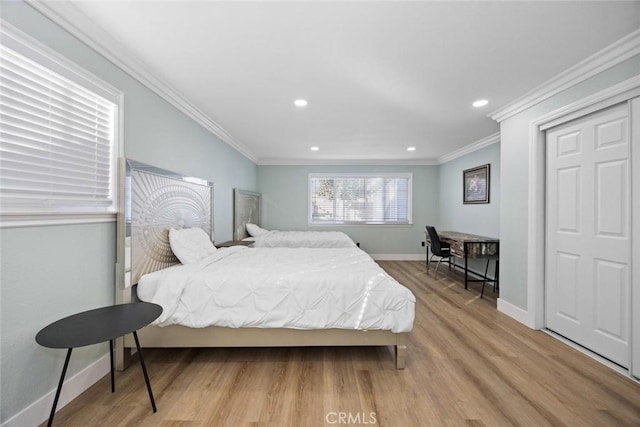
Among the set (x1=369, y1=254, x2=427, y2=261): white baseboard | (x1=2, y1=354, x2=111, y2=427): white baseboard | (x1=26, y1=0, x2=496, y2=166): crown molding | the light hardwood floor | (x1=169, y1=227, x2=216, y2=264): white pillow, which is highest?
(x1=26, y1=0, x2=496, y2=166): crown molding

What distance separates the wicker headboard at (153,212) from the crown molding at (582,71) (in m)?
3.62

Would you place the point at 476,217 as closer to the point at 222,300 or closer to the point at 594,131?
the point at 594,131

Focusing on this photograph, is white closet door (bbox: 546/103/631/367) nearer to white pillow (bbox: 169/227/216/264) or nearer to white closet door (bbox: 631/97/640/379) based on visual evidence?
white closet door (bbox: 631/97/640/379)

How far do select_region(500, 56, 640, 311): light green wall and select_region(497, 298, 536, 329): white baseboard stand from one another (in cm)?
4

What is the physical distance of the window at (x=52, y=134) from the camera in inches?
52.6

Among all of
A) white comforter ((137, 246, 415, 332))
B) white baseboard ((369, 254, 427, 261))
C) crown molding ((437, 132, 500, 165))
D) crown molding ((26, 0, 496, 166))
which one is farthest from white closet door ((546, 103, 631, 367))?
white baseboard ((369, 254, 427, 261))

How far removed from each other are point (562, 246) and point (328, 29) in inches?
111

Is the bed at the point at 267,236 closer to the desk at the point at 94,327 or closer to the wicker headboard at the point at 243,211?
the wicker headboard at the point at 243,211

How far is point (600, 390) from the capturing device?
5.87 ft

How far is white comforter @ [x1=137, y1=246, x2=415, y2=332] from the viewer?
79.1 inches

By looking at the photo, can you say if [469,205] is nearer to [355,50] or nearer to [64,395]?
[355,50]

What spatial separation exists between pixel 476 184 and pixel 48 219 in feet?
18.1

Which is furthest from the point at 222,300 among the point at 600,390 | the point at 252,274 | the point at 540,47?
the point at 540,47

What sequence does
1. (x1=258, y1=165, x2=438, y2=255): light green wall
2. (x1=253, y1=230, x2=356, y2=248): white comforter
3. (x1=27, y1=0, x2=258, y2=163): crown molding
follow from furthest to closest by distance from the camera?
1. (x1=258, y1=165, x2=438, y2=255): light green wall
2. (x1=253, y1=230, x2=356, y2=248): white comforter
3. (x1=27, y1=0, x2=258, y2=163): crown molding
